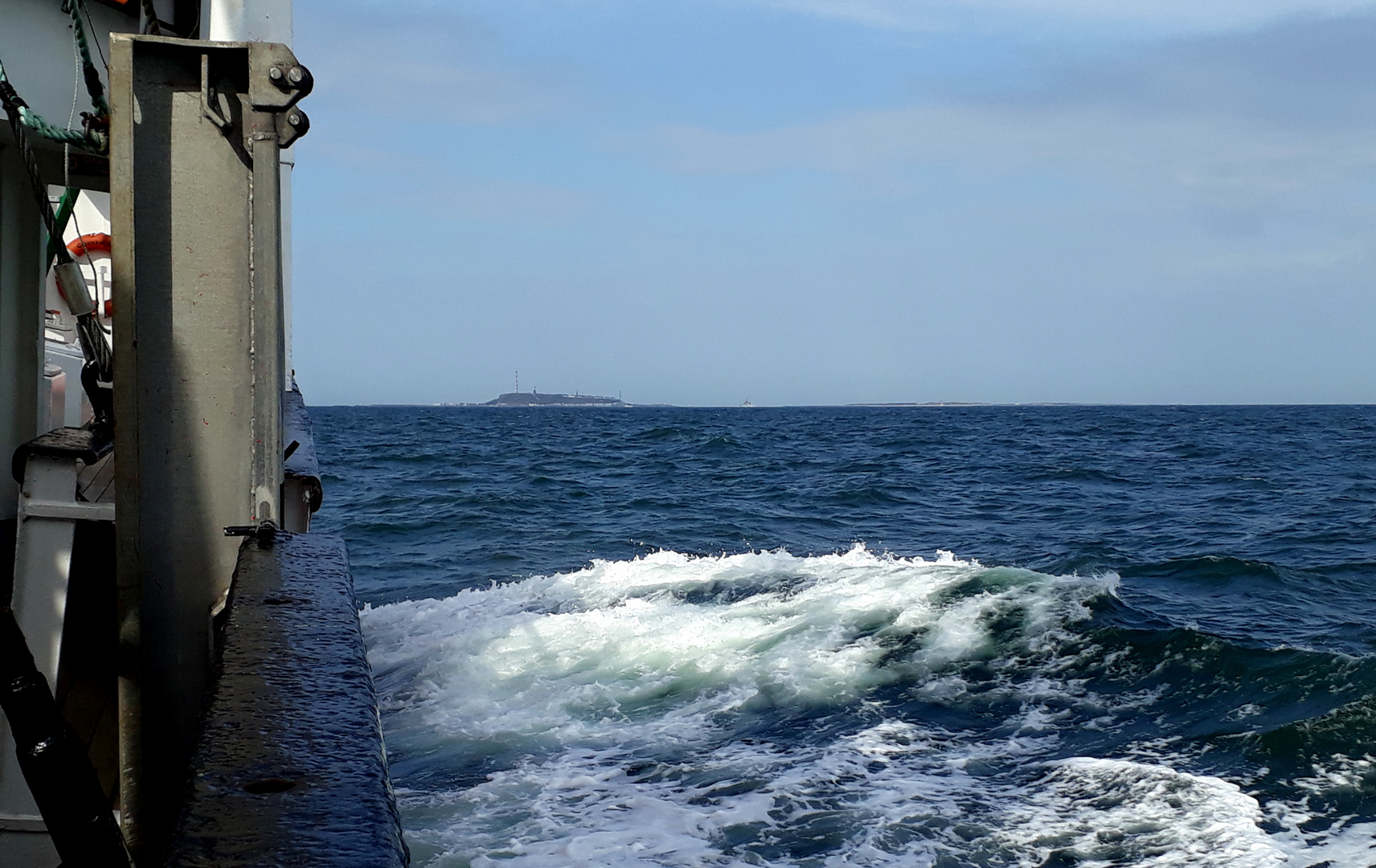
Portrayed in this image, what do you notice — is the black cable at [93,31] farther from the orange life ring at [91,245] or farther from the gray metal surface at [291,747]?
the orange life ring at [91,245]

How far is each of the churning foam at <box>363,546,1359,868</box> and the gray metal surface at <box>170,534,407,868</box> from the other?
12.6 feet

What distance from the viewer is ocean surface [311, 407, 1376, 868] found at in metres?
5.50

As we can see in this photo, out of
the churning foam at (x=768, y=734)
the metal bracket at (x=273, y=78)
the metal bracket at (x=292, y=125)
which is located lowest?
the churning foam at (x=768, y=734)

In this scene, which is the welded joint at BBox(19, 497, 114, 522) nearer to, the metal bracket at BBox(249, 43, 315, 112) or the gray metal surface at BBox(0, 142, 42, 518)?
the metal bracket at BBox(249, 43, 315, 112)

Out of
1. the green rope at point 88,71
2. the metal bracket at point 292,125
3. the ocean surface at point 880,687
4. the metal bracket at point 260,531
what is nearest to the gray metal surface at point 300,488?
the metal bracket at point 260,531

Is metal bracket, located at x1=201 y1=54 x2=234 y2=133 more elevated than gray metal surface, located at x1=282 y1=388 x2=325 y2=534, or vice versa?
metal bracket, located at x1=201 y1=54 x2=234 y2=133

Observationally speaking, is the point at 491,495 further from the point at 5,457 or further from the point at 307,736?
the point at 307,736

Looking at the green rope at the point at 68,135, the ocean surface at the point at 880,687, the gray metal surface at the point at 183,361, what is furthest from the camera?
the ocean surface at the point at 880,687

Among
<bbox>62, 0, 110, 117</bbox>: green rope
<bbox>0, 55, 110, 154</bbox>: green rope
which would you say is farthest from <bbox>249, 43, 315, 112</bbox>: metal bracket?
<bbox>62, 0, 110, 117</bbox>: green rope

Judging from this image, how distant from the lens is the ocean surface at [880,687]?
5.50 m

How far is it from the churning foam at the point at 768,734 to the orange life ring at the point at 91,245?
3.69 meters

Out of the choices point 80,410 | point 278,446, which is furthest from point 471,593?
point 278,446

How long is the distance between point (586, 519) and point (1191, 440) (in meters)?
29.8

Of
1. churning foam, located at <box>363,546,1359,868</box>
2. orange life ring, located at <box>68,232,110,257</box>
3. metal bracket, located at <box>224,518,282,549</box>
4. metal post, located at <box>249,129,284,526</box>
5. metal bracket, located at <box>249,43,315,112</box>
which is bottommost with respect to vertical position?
churning foam, located at <box>363,546,1359,868</box>
